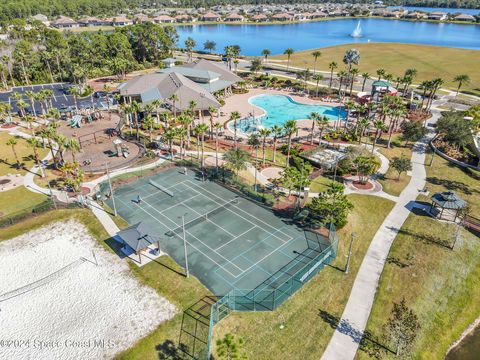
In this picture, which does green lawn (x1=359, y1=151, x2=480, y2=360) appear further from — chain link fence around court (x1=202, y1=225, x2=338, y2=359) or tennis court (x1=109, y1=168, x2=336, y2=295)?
tennis court (x1=109, y1=168, x2=336, y2=295)

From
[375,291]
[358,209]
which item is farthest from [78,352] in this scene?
[358,209]

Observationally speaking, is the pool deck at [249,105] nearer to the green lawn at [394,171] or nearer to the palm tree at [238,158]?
the green lawn at [394,171]

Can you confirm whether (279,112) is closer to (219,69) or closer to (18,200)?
(219,69)

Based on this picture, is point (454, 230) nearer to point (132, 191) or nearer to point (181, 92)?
point (132, 191)

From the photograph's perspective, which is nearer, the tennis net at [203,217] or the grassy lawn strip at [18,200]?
the tennis net at [203,217]

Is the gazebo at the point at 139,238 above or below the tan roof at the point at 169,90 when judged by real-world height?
below

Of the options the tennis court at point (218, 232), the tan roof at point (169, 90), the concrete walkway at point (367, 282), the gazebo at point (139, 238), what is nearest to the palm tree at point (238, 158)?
the tennis court at point (218, 232)

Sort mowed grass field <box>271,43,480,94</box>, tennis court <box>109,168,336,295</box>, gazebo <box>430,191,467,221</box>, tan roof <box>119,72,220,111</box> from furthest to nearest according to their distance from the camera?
mowed grass field <box>271,43,480,94</box>, tan roof <box>119,72,220,111</box>, gazebo <box>430,191,467,221</box>, tennis court <box>109,168,336,295</box>

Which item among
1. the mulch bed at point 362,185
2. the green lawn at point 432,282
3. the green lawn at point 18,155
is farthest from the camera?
the green lawn at point 18,155


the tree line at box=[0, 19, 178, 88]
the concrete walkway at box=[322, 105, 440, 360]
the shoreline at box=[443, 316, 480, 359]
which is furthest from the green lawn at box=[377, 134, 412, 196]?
the tree line at box=[0, 19, 178, 88]
